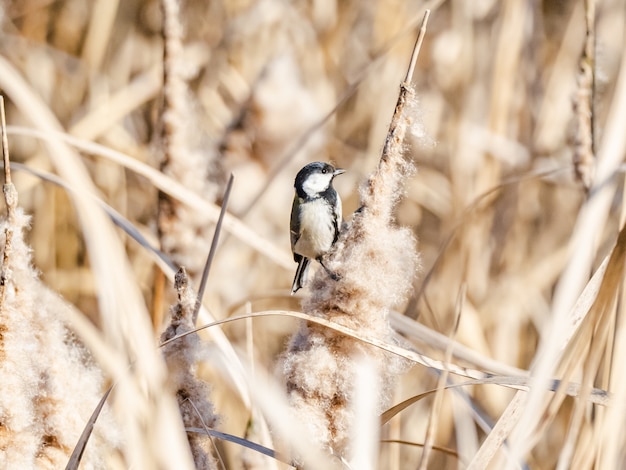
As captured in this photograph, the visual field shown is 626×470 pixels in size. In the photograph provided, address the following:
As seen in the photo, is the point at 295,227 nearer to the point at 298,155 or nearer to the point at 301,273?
the point at 301,273

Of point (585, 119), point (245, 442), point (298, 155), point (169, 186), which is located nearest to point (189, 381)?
A: point (245, 442)

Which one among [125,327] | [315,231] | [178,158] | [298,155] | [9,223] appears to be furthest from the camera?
[298,155]

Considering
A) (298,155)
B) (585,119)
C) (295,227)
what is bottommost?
(295,227)

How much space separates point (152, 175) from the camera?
0.90 meters

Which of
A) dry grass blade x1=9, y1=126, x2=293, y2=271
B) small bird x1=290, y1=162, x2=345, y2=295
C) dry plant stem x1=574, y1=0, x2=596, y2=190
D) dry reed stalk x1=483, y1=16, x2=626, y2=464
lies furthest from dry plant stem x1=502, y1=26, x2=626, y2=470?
dry grass blade x1=9, y1=126, x2=293, y2=271

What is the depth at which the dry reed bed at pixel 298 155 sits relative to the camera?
949 mm

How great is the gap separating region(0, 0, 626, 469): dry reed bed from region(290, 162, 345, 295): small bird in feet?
0.44

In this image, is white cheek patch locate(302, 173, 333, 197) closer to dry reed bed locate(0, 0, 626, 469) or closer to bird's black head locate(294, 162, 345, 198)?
bird's black head locate(294, 162, 345, 198)

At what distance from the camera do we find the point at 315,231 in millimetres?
729

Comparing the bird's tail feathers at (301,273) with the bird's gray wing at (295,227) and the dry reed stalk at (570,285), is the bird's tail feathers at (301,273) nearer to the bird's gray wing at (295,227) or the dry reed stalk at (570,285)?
the bird's gray wing at (295,227)

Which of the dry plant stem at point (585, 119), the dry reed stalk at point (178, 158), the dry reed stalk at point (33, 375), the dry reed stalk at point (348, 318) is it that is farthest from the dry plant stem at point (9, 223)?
the dry plant stem at point (585, 119)

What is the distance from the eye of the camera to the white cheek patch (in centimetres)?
79

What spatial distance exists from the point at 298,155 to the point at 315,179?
0.81m

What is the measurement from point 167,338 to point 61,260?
1.29 m
